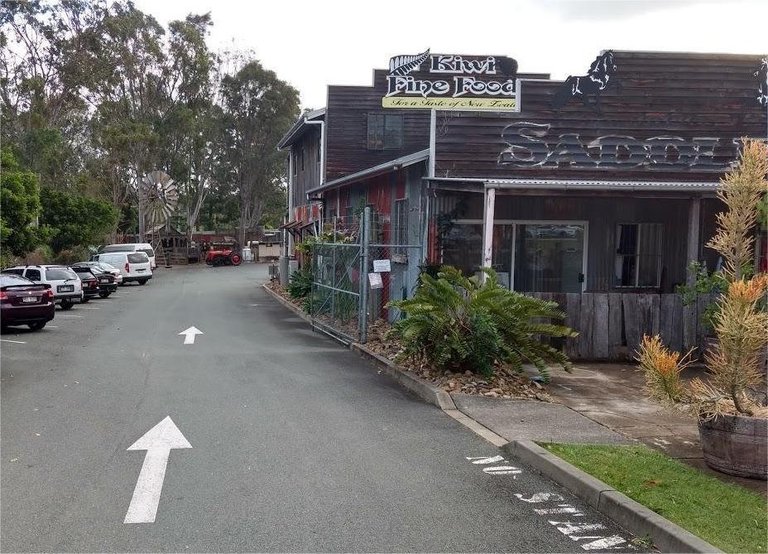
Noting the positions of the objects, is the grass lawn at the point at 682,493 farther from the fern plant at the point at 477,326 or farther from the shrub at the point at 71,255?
the shrub at the point at 71,255

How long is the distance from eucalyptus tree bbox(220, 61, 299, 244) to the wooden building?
45.1 metres

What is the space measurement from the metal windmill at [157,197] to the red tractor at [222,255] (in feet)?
14.3

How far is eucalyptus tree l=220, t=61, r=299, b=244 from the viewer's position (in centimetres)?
5884

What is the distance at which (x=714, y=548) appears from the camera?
4844mm

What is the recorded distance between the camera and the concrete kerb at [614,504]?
505 centimetres

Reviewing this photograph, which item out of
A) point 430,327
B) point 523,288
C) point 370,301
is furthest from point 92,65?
point 430,327

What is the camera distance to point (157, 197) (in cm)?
5622

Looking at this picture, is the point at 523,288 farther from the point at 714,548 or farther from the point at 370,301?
the point at 714,548

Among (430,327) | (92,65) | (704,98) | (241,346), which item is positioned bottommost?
(241,346)

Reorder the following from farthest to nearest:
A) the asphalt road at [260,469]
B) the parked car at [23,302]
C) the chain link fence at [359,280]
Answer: the parked car at [23,302]
the chain link fence at [359,280]
the asphalt road at [260,469]

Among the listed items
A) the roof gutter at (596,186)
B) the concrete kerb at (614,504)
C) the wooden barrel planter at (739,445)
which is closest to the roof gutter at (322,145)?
the roof gutter at (596,186)

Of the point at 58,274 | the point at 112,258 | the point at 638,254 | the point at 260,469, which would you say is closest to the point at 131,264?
the point at 112,258

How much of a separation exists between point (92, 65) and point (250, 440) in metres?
40.7

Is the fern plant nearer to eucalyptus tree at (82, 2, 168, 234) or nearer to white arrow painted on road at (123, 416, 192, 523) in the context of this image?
white arrow painted on road at (123, 416, 192, 523)
